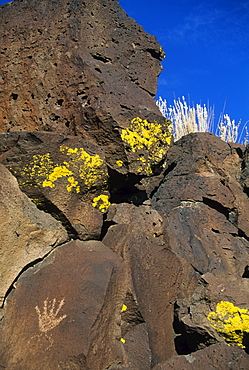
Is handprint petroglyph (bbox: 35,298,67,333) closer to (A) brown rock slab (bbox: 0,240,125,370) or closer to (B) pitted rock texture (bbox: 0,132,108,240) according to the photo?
(A) brown rock slab (bbox: 0,240,125,370)

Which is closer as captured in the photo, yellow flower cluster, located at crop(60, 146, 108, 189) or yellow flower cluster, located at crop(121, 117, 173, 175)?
yellow flower cluster, located at crop(60, 146, 108, 189)

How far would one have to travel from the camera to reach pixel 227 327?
3.19m

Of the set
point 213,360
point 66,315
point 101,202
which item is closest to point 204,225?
point 101,202

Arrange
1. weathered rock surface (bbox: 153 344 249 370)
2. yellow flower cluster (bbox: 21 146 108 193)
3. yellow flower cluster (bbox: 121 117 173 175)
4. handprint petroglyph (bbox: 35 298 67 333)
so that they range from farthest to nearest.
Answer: yellow flower cluster (bbox: 121 117 173 175)
yellow flower cluster (bbox: 21 146 108 193)
weathered rock surface (bbox: 153 344 249 370)
handprint petroglyph (bbox: 35 298 67 333)

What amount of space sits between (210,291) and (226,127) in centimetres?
1105

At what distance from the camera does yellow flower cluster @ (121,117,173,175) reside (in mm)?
3467

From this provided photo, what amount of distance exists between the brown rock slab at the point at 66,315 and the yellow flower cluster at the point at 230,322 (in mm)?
933

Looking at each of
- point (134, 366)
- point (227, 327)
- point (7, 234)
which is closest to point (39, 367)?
point (134, 366)

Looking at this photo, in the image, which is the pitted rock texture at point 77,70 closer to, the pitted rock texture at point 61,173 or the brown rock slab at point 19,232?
the pitted rock texture at point 61,173

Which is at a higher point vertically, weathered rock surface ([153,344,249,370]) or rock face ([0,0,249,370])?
rock face ([0,0,249,370])

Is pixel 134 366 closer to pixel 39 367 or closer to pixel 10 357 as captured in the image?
pixel 39 367

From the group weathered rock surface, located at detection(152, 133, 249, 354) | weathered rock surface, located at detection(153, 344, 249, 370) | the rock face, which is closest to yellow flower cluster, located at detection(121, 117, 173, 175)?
the rock face

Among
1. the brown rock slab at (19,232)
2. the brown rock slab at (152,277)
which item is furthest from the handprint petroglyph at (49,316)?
the brown rock slab at (152,277)

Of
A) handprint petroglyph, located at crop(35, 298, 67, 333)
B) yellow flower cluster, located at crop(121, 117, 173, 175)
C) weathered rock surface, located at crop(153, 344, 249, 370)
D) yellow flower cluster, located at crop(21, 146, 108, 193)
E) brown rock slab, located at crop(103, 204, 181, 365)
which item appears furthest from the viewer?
yellow flower cluster, located at crop(121, 117, 173, 175)
